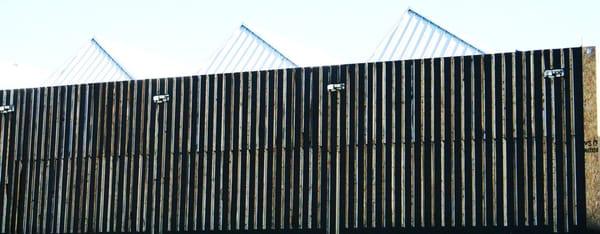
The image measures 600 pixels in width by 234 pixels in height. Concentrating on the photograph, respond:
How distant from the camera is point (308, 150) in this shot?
30547 mm

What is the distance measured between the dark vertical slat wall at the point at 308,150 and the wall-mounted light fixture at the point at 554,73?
163 mm

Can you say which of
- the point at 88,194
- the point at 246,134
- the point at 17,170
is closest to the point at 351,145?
the point at 246,134

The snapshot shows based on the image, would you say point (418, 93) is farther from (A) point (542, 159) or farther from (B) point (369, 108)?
(A) point (542, 159)

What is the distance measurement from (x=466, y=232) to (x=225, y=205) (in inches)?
305

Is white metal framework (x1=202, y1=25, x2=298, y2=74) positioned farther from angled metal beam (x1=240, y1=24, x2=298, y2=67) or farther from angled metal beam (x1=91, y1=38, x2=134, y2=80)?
angled metal beam (x1=91, y1=38, x2=134, y2=80)

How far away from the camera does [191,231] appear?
31.4m

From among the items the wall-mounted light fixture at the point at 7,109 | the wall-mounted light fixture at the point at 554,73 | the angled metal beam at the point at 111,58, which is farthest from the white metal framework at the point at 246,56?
the wall-mounted light fixture at the point at 554,73

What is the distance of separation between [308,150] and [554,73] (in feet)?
25.4

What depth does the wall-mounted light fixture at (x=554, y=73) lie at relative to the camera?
27.8m

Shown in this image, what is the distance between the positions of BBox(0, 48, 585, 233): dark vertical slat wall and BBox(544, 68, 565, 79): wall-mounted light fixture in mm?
163

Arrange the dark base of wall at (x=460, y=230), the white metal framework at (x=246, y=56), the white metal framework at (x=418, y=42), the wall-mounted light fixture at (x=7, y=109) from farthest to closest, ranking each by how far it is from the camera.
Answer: the wall-mounted light fixture at (x=7, y=109), the white metal framework at (x=246, y=56), the white metal framework at (x=418, y=42), the dark base of wall at (x=460, y=230)

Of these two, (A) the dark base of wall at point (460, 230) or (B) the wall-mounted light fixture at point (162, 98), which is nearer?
→ (A) the dark base of wall at point (460, 230)

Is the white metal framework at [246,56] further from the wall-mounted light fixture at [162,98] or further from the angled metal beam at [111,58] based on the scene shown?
the angled metal beam at [111,58]

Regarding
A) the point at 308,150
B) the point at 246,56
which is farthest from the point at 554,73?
the point at 246,56
